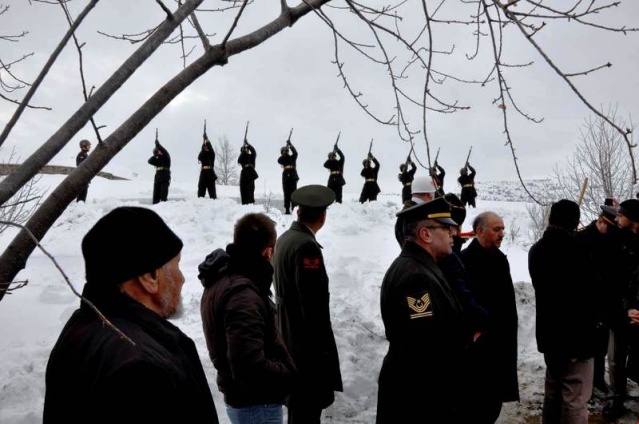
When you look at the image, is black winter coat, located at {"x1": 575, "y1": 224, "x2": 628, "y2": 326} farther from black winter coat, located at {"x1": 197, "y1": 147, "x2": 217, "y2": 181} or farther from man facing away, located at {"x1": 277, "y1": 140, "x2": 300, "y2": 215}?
black winter coat, located at {"x1": 197, "y1": 147, "x2": 217, "y2": 181}

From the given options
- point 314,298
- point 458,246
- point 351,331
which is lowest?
point 351,331

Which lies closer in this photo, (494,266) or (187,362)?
(187,362)

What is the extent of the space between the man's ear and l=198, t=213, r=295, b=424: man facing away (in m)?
0.98

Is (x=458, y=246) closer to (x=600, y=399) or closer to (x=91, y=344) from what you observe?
(x=600, y=399)

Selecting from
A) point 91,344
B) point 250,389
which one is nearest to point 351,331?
point 250,389

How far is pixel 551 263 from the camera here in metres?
3.68

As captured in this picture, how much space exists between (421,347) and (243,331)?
984 millimetres

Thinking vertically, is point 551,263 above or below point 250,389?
above

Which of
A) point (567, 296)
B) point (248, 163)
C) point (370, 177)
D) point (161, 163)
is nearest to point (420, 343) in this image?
point (567, 296)

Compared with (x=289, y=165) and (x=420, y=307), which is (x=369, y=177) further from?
(x=420, y=307)

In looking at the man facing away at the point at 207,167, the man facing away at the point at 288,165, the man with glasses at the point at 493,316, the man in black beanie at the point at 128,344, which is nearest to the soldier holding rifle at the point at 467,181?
the man facing away at the point at 288,165

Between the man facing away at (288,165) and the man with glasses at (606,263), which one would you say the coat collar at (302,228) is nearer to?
the man with glasses at (606,263)

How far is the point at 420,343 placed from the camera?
8.79 feet

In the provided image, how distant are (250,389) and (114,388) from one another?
57.5 inches
